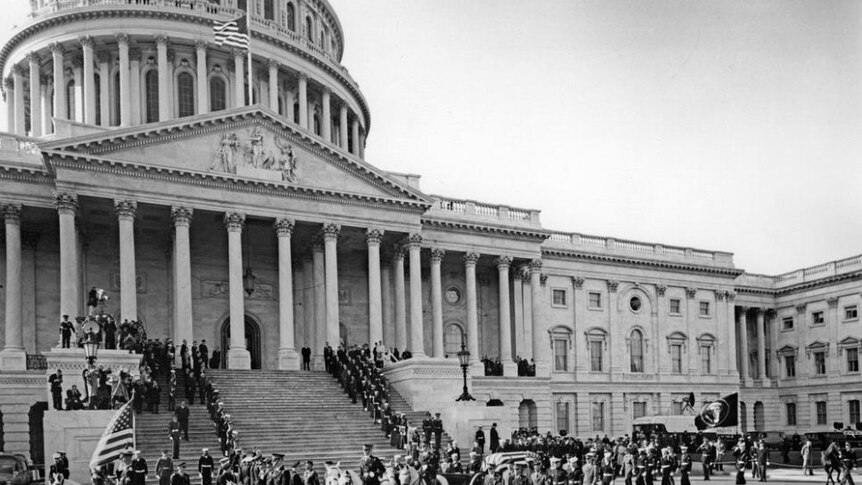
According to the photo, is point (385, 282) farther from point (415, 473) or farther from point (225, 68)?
point (415, 473)

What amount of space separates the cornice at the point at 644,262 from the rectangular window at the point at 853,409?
39.2ft

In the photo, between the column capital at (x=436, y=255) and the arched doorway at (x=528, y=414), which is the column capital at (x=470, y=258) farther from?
the arched doorway at (x=528, y=414)

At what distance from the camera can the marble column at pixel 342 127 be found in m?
68.1

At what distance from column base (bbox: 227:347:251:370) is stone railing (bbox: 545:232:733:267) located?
24.1 metres

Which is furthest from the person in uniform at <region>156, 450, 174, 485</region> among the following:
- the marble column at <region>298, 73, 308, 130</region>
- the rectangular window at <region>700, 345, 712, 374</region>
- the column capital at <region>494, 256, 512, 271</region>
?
the rectangular window at <region>700, 345, 712, 374</region>

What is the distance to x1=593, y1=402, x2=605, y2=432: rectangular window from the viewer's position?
59500mm

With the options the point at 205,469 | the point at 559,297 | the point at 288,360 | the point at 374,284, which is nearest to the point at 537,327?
the point at 559,297

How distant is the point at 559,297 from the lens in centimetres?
5962

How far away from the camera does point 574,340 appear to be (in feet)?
196

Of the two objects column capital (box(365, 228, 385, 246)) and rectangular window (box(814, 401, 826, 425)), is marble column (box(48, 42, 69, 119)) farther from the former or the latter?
rectangular window (box(814, 401, 826, 425))

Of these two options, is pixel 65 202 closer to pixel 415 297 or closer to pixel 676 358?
pixel 415 297

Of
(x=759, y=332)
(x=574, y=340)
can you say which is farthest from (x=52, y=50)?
(x=759, y=332)

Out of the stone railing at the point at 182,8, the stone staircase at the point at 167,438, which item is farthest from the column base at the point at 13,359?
the stone railing at the point at 182,8

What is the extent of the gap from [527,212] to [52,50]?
1255 inches
